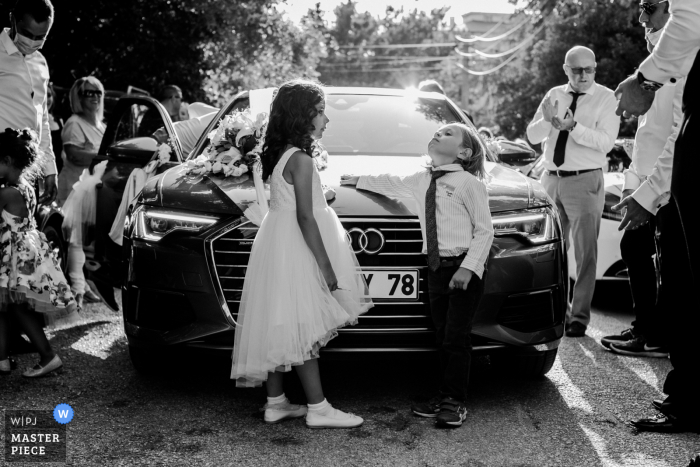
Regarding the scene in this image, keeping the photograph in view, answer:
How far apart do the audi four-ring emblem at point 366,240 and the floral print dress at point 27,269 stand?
177cm

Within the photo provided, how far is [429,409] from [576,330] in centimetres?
241

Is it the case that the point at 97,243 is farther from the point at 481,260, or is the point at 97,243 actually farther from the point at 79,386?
the point at 481,260

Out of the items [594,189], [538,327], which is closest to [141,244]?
[538,327]

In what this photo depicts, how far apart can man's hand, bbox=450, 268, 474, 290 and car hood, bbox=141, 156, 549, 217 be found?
0.41 meters

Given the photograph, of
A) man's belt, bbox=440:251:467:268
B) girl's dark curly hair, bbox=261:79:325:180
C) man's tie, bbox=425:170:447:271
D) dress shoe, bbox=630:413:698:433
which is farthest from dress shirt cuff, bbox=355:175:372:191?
dress shoe, bbox=630:413:698:433

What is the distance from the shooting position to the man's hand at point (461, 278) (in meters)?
3.82

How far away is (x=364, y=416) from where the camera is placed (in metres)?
4.07

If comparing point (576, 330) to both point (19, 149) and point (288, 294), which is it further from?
point (19, 149)

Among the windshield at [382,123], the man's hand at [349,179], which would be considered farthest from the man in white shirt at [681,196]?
the windshield at [382,123]

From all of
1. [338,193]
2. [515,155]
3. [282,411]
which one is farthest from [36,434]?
[515,155]

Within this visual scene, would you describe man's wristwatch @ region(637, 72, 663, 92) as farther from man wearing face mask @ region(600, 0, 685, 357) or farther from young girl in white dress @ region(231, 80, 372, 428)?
young girl in white dress @ region(231, 80, 372, 428)

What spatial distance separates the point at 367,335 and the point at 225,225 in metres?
0.83

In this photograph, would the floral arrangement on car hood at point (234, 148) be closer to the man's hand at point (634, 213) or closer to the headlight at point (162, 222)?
the headlight at point (162, 222)

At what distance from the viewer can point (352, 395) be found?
14.5 ft
